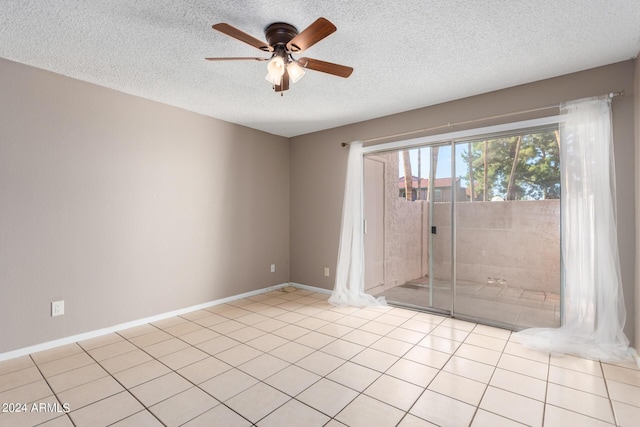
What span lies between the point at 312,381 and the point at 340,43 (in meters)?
2.49

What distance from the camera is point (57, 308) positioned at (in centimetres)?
276

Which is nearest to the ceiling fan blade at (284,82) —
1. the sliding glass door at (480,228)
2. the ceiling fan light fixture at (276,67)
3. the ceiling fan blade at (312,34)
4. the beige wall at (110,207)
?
the ceiling fan light fixture at (276,67)

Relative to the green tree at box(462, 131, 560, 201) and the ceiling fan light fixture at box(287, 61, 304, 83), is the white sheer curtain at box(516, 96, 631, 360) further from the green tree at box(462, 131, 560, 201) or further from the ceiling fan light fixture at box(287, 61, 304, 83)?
the ceiling fan light fixture at box(287, 61, 304, 83)

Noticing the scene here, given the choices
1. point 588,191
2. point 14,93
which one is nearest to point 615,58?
point 588,191

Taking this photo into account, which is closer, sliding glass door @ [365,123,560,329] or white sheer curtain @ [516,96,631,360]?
white sheer curtain @ [516,96,631,360]

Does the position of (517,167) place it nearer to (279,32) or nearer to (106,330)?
(279,32)

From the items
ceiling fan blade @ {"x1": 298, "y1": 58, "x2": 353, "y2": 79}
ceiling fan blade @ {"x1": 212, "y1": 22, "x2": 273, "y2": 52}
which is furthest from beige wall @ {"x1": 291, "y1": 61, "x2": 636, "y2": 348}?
ceiling fan blade @ {"x1": 212, "y1": 22, "x2": 273, "y2": 52}

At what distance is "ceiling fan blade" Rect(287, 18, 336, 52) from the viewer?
1646mm

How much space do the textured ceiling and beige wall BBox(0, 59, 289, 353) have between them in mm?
357

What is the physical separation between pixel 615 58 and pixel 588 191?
3.65ft

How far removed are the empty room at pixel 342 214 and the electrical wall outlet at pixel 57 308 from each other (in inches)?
0.5

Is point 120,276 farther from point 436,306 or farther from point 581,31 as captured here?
point 581,31

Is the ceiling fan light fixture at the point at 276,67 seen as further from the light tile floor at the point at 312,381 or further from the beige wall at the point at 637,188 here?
the beige wall at the point at 637,188

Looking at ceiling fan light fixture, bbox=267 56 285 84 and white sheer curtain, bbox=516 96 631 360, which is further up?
ceiling fan light fixture, bbox=267 56 285 84
